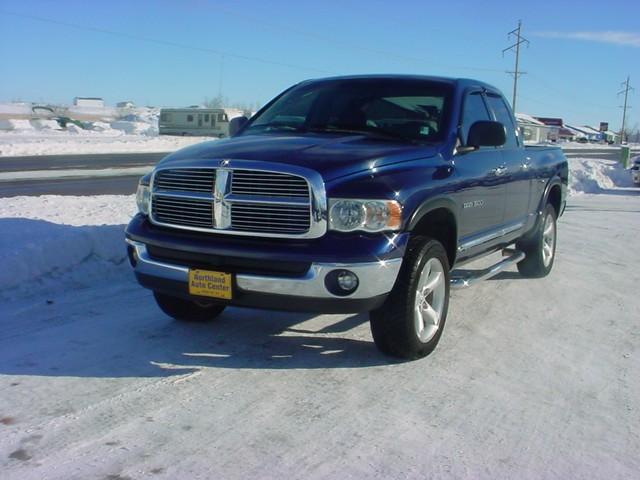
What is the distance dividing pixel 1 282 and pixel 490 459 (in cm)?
451

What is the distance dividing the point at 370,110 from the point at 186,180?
1.68m

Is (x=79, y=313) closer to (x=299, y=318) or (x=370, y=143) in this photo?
(x=299, y=318)

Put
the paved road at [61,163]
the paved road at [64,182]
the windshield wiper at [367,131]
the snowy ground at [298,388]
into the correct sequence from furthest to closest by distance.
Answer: the paved road at [61,163]
the paved road at [64,182]
the windshield wiper at [367,131]
the snowy ground at [298,388]

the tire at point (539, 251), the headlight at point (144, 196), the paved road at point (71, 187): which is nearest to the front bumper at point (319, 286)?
the headlight at point (144, 196)

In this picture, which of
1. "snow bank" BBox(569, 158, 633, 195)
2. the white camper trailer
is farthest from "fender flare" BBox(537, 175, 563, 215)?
the white camper trailer

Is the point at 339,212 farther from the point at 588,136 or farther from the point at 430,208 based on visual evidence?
the point at 588,136

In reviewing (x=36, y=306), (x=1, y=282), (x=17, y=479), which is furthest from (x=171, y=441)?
(x=1, y=282)

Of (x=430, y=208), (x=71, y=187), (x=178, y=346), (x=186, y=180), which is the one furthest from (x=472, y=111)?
(x=71, y=187)

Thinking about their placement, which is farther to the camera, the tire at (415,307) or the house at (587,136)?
the house at (587,136)

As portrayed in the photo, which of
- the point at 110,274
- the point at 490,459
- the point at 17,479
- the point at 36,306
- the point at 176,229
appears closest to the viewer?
the point at 17,479

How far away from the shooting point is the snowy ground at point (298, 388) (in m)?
3.14

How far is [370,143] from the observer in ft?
15.3

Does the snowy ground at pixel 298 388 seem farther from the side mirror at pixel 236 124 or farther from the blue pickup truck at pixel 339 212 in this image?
the side mirror at pixel 236 124

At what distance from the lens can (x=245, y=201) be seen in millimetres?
4098
